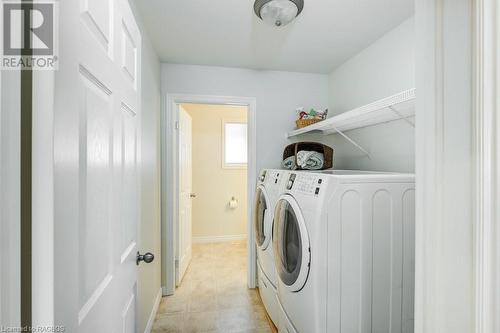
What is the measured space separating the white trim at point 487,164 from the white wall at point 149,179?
1.63 meters

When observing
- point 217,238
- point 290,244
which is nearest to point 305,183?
point 290,244

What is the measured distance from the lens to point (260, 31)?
188 centimetres

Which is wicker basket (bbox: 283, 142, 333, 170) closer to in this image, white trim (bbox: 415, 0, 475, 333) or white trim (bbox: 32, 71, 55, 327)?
white trim (bbox: 415, 0, 475, 333)

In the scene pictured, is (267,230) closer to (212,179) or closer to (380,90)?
(380,90)

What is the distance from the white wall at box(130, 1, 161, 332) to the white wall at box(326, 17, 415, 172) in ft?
6.00

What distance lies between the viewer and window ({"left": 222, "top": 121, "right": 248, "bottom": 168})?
400cm

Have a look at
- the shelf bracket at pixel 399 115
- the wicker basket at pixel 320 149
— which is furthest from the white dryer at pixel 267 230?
the shelf bracket at pixel 399 115

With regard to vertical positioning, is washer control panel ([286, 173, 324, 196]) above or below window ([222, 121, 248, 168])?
below

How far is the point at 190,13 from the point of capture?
1675 millimetres

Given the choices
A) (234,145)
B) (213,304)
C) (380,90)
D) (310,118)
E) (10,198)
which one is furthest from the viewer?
(234,145)

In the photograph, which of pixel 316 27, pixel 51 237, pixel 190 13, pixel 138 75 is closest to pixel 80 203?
pixel 51 237

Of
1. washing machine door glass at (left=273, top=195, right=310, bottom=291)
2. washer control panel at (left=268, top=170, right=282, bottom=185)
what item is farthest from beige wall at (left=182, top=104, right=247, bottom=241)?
washing machine door glass at (left=273, top=195, right=310, bottom=291)

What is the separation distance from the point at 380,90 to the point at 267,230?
57.6 inches

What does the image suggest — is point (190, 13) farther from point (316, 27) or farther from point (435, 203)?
point (435, 203)
